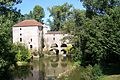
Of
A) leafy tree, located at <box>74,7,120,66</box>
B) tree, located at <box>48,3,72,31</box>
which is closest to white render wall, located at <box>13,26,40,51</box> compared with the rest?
tree, located at <box>48,3,72,31</box>

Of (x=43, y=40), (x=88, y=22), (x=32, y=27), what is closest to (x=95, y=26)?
(x=88, y=22)

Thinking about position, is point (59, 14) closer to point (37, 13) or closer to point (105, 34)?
point (37, 13)

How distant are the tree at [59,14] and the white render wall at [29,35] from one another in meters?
18.0

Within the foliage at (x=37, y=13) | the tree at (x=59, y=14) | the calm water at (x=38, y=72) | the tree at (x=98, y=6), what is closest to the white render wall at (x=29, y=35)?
the tree at (x=59, y=14)

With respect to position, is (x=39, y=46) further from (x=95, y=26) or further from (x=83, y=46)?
(x=95, y=26)

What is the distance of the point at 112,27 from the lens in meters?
35.8

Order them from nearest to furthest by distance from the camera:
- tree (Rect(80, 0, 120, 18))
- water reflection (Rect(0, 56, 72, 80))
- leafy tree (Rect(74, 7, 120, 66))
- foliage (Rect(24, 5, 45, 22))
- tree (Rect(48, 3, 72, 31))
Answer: leafy tree (Rect(74, 7, 120, 66)), tree (Rect(80, 0, 120, 18)), water reflection (Rect(0, 56, 72, 80)), tree (Rect(48, 3, 72, 31)), foliage (Rect(24, 5, 45, 22))

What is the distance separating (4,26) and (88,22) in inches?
746

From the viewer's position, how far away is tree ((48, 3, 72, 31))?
102 meters

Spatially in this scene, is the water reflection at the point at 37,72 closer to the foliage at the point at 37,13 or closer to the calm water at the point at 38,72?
the calm water at the point at 38,72

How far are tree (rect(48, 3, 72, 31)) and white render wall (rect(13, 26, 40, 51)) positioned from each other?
18.0 metres

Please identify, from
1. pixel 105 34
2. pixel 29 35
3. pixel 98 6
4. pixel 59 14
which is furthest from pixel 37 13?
pixel 105 34

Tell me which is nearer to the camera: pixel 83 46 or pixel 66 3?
pixel 83 46

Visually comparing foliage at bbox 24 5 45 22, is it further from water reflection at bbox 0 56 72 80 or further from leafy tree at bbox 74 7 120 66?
leafy tree at bbox 74 7 120 66
